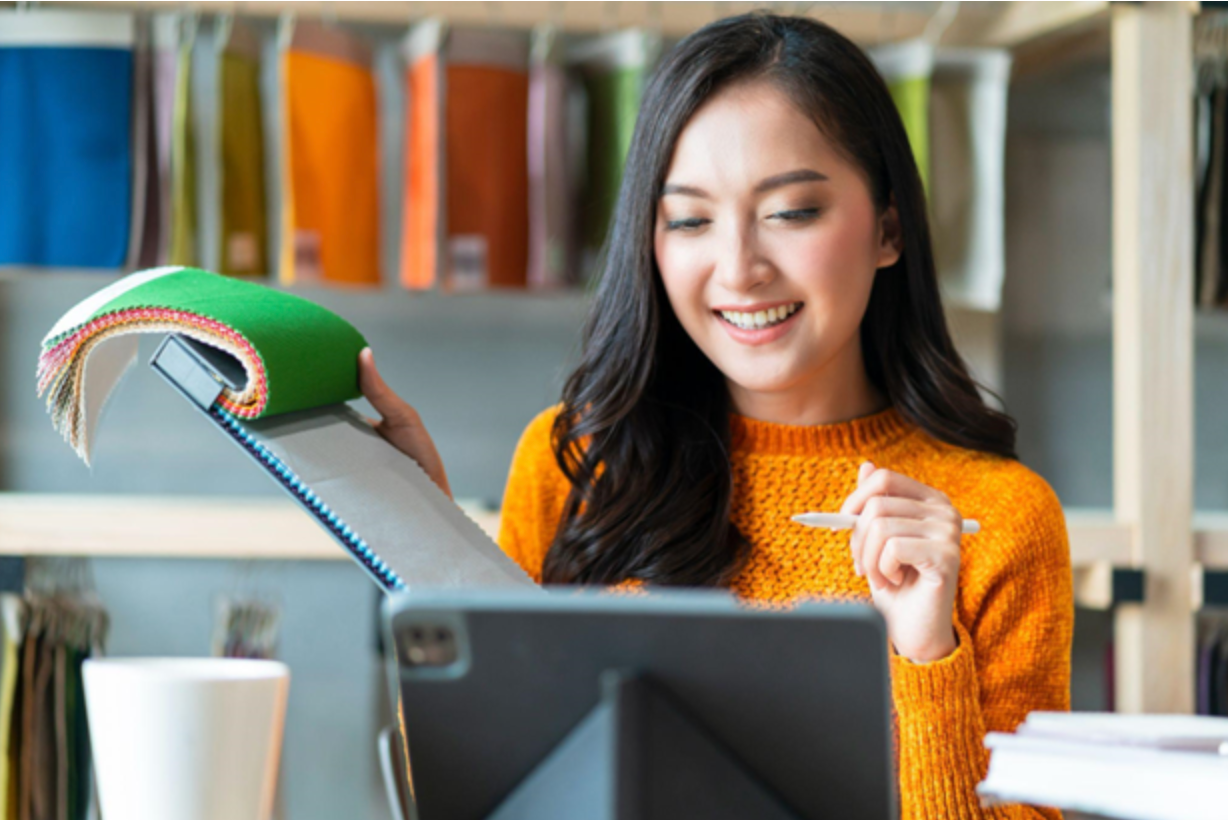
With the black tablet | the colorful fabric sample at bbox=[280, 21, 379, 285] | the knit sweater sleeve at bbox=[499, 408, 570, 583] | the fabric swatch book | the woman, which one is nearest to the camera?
the black tablet

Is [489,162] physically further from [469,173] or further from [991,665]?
[991,665]

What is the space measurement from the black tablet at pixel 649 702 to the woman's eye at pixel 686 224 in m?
0.65

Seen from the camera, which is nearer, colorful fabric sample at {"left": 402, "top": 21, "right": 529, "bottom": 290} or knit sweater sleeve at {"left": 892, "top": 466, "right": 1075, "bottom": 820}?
knit sweater sleeve at {"left": 892, "top": 466, "right": 1075, "bottom": 820}

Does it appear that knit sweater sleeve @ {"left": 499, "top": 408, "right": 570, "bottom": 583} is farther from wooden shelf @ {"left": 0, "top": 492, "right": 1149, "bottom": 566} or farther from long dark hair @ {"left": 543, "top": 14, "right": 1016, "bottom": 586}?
wooden shelf @ {"left": 0, "top": 492, "right": 1149, "bottom": 566}

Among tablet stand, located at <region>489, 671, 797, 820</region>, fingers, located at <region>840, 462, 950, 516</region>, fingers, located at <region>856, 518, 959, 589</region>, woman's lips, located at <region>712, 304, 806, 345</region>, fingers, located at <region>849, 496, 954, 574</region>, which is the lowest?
tablet stand, located at <region>489, 671, 797, 820</region>

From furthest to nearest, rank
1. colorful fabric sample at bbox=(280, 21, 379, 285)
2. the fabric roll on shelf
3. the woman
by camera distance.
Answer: colorful fabric sample at bbox=(280, 21, 379, 285) < the fabric roll on shelf < the woman

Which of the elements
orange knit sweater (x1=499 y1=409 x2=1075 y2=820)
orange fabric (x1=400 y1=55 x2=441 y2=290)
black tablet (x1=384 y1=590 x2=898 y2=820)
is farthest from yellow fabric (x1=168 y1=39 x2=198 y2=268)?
black tablet (x1=384 y1=590 x2=898 y2=820)

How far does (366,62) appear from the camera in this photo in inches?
81.7

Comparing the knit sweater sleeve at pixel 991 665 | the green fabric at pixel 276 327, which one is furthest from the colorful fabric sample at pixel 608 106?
the green fabric at pixel 276 327

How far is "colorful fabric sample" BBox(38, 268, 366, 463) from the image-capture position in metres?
0.78

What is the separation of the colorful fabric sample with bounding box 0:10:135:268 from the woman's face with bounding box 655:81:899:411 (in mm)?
1142

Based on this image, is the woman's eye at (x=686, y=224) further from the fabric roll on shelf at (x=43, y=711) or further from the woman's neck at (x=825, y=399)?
the fabric roll on shelf at (x=43, y=711)

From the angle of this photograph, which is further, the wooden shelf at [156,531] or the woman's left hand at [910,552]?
the wooden shelf at [156,531]

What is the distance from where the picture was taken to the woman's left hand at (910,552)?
902mm
